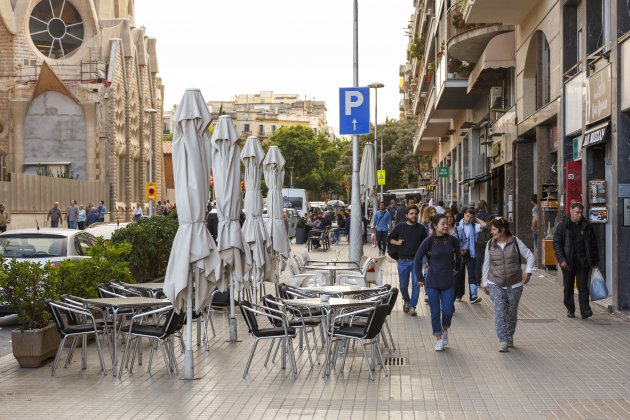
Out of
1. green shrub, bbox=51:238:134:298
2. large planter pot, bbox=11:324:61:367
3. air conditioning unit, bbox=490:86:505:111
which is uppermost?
air conditioning unit, bbox=490:86:505:111

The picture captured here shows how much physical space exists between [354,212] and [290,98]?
179 metres

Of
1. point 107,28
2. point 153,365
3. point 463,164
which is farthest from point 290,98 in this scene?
point 153,365

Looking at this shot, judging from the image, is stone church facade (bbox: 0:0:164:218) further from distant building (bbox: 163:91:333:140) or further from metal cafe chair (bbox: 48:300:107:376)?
distant building (bbox: 163:91:333:140)

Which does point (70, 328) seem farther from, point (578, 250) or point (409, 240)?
point (578, 250)

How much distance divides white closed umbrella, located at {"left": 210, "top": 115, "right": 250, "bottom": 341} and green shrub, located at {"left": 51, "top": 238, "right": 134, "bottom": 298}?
149cm

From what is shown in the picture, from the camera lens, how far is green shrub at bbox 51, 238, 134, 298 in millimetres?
11703

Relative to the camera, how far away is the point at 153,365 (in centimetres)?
1101

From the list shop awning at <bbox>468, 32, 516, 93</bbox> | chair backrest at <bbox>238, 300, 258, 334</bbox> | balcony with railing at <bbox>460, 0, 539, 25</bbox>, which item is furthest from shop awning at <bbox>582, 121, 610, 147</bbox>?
shop awning at <bbox>468, 32, 516, 93</bbox>

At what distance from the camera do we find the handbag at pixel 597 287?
551 inches

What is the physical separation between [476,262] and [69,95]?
Answer: 46.0 metres

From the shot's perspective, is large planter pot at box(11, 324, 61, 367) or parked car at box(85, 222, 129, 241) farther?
parked car at box(85, 222, 129, 241)

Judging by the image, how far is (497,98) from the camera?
95.6 ft

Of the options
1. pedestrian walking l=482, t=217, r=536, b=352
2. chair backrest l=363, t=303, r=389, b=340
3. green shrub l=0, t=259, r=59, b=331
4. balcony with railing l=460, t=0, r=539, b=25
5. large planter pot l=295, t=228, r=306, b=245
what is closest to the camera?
chair backrest l=363, t=303, r=389, b=340

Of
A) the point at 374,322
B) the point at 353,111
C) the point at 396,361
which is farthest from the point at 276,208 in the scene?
the point at 374,322
